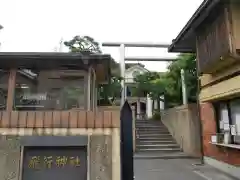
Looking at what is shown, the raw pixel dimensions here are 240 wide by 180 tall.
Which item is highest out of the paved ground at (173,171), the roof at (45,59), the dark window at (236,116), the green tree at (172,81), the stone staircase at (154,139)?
the green tree at (172,81)

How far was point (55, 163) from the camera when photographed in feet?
12.6

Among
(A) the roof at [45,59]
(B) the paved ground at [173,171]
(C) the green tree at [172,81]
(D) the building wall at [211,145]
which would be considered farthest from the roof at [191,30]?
(B) the paved ground at [173,171]

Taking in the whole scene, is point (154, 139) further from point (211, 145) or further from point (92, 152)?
point (92, 152)

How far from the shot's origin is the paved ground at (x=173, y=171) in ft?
24.8

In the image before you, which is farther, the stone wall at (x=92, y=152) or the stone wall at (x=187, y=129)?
the stone wall at (x=187, y=129)

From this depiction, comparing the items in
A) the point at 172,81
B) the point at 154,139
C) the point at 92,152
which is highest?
the point at 172,81

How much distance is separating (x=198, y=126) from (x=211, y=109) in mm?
2781

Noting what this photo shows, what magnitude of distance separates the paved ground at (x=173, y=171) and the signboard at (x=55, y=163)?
3.99 meters

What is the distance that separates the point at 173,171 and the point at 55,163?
5492 mm

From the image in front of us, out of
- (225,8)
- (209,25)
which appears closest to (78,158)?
(225,8)

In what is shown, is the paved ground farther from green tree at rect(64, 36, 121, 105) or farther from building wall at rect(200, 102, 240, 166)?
green tree at rect(64, 36, 121, 105)

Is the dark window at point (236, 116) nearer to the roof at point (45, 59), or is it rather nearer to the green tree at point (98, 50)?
the roof at point (45, 59)

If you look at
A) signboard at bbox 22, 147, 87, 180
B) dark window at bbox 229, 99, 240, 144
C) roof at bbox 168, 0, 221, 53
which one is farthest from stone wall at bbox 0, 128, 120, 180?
dark window at bbox 229, 99, 240, 144

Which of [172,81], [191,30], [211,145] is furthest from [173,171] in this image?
[172,81]
